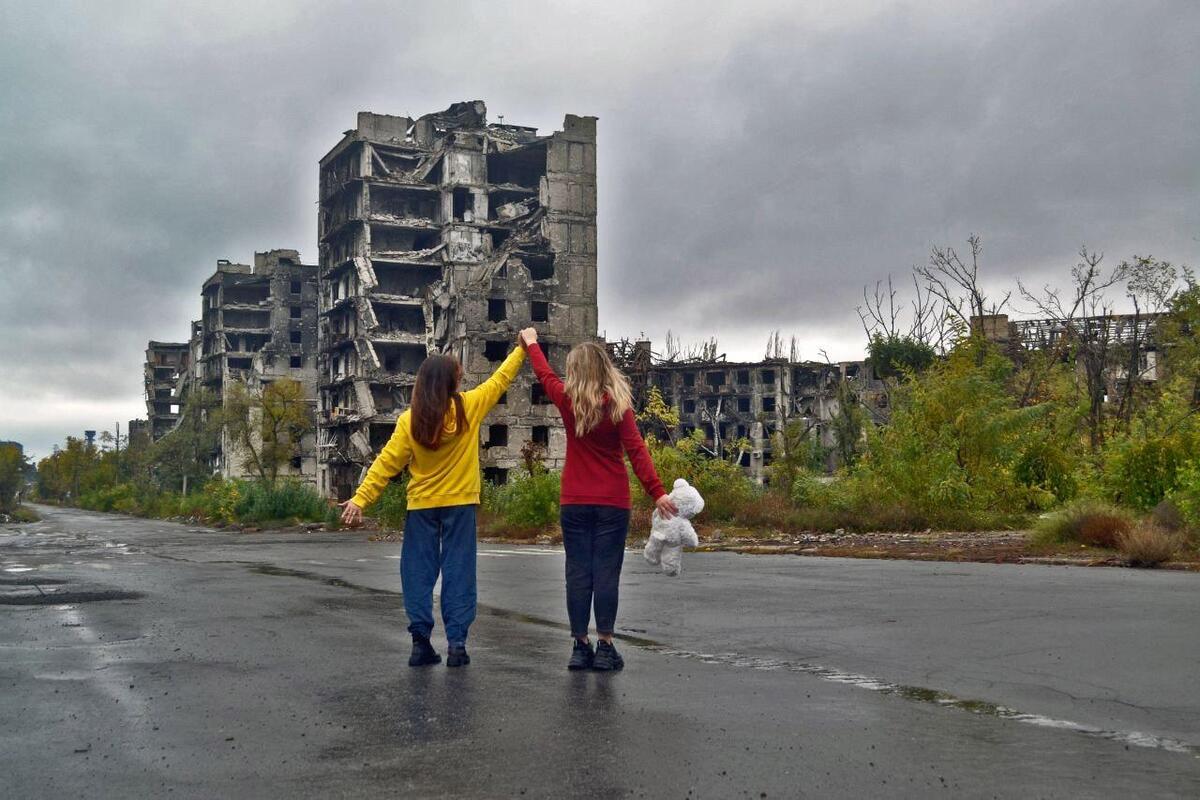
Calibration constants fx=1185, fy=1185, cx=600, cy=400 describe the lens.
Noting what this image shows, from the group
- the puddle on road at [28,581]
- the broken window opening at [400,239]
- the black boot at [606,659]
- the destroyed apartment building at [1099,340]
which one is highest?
the broken window opening at [400,239]

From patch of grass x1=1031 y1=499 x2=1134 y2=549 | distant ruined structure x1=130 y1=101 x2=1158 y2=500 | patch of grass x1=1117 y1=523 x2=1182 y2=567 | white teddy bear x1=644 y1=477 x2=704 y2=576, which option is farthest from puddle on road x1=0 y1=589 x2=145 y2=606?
distant ruined structure x1=130 y1=101 x2=1158 y2=500

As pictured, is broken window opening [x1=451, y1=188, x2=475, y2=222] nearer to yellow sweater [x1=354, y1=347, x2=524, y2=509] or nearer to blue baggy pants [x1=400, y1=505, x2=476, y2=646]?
yellow sweater [x1=354, y1=347, x2=524, y2=509]

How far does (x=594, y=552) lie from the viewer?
7.29m

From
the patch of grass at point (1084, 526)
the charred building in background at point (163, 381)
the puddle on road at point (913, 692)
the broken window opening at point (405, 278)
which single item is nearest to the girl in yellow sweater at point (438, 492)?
the puddle on road at point (913, 692)

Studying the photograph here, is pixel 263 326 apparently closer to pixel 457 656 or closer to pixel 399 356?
pixel 399 356

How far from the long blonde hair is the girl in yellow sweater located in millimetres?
453

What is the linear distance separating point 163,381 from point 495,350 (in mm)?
89394

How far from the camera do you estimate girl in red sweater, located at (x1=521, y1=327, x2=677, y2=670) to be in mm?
7227

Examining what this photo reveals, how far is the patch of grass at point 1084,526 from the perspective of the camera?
1627 cm

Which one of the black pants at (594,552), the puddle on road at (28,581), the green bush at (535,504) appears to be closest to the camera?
the black pants at (594,552)

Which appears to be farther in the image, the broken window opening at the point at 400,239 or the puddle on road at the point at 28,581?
the broken window opening at the point at 400,239

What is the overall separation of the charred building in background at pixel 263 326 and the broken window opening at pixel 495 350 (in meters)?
39.7

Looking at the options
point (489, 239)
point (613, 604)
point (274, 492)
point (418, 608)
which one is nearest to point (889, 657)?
point (613, 604)

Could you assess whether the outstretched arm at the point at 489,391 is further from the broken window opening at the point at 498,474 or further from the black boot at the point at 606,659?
the broken window opening at the point at 498,474
